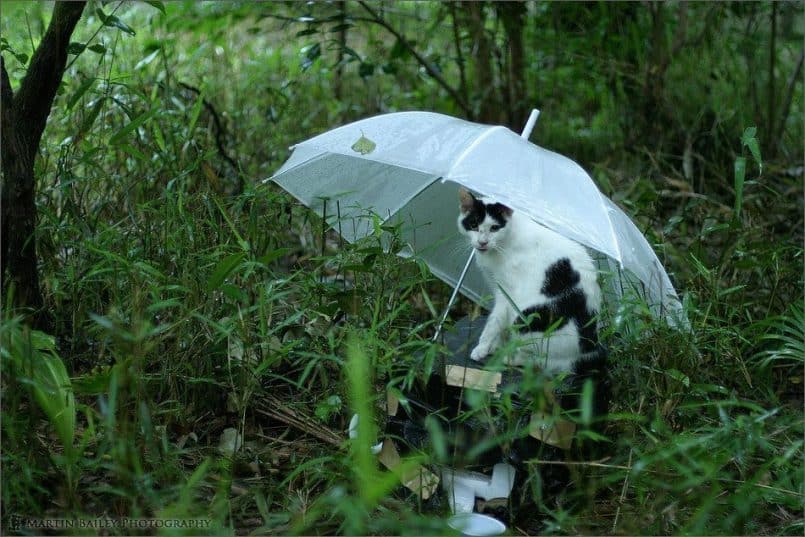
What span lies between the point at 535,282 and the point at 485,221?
10.2 inches

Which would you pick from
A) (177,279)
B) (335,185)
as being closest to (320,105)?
(335,185)

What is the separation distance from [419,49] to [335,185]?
258cm

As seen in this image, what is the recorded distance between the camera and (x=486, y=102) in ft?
17.0

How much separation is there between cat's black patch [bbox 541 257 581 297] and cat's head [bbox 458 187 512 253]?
20 cm

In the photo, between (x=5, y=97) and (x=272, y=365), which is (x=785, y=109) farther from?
(x=5, y=97)

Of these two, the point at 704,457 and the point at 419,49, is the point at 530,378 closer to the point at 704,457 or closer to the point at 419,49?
the point at 704,457

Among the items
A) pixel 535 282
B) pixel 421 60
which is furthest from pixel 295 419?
pixel 421 60

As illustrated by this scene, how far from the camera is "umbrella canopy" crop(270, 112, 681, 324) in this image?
2.26 metres

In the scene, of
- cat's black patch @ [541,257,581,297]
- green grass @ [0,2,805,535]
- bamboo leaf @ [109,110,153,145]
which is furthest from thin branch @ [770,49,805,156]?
bamboo leaf @ [109,110,153,145]

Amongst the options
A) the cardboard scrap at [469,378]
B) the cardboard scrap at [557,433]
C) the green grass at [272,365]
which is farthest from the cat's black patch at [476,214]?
the cardboard scrap at [557,433]

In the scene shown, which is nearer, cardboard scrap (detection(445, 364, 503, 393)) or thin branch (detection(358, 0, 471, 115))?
cardboard scrap (detection(445, 364, 503, 393))

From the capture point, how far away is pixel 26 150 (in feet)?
8.87

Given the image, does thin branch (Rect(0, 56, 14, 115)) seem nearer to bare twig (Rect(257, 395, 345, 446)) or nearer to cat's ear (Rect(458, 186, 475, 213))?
bare twig (Rect(257, 395, 345, 446))

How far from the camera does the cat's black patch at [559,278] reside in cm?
275
